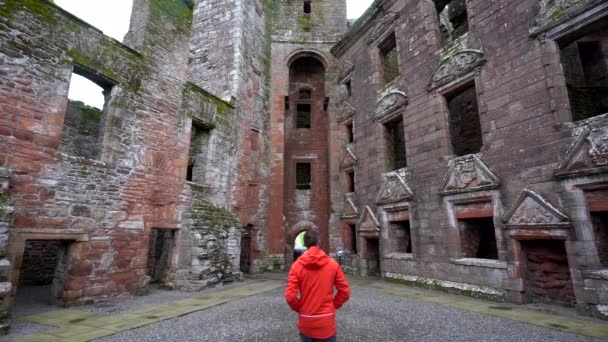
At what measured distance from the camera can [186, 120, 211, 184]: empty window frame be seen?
1025 centimetres

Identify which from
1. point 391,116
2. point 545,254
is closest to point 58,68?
point 391,116

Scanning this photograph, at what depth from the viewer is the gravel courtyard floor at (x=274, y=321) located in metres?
4.38

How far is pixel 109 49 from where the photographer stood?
7.25m

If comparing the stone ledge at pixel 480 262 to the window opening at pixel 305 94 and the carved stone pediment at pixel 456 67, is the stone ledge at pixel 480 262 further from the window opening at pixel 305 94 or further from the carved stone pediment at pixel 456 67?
the window opening at pixel 305 94

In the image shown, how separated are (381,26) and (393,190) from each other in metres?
6.65

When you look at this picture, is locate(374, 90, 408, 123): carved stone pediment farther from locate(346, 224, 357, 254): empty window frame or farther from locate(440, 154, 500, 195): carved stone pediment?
locate(346, 224, 357, 254): empty window frame

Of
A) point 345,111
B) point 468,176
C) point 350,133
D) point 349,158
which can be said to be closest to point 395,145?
point 349,158

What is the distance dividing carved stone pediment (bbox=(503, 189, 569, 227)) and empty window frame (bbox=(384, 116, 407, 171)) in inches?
193

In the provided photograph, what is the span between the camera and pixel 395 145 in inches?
499

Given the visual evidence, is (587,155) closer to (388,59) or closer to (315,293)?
(315,293)

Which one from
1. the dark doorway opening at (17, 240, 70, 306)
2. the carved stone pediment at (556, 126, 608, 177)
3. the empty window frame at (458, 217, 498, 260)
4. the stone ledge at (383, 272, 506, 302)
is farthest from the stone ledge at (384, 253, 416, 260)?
the dark doorway opening at (17, 240, 70, 306)

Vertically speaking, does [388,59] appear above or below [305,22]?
below

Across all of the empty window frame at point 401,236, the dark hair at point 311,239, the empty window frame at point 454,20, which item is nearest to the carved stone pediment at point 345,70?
the empty window frame at point 454,20

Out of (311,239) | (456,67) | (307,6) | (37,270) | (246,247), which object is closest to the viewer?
(311,239)
